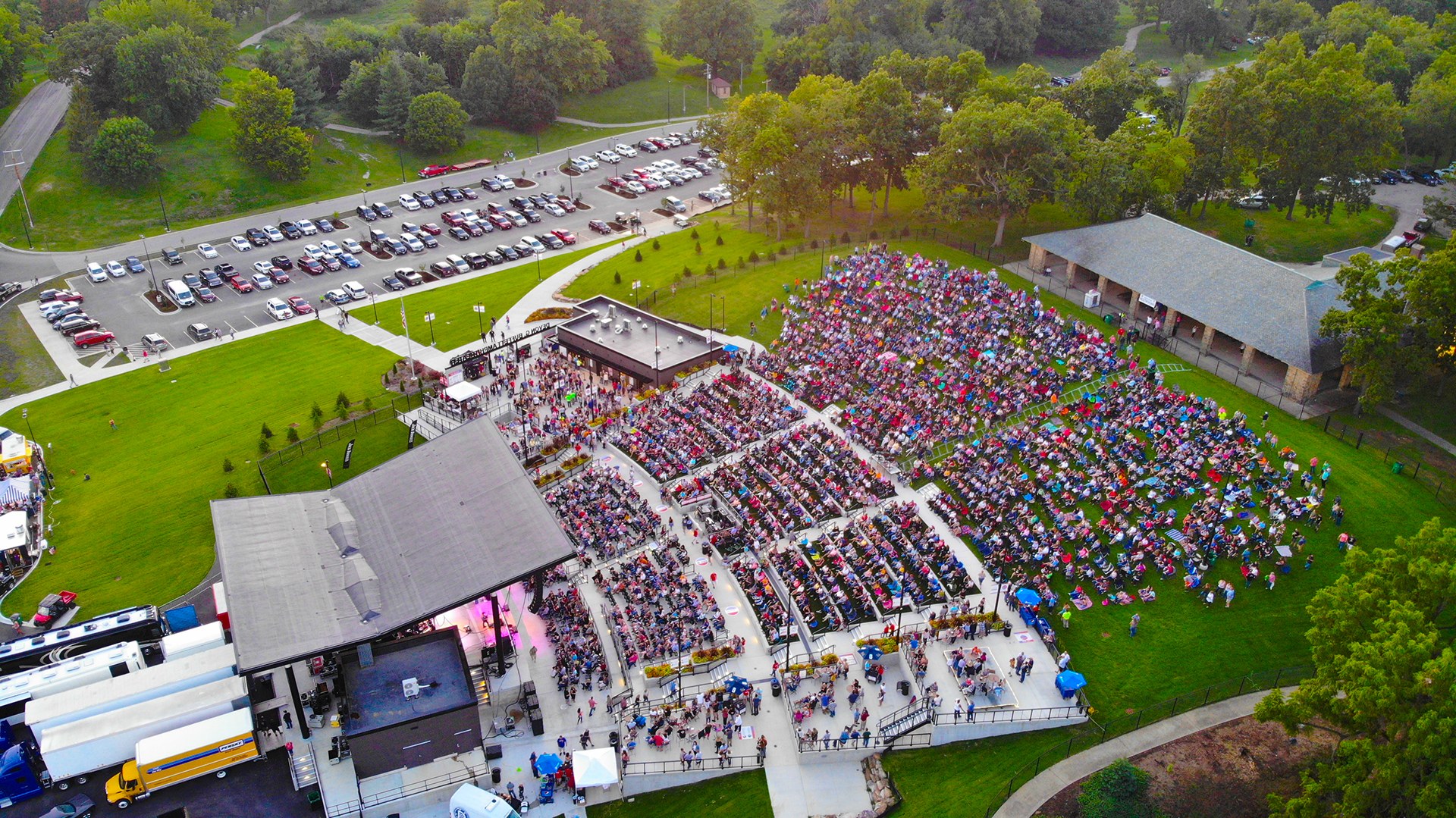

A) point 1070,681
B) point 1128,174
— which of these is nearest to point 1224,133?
point 1128,174

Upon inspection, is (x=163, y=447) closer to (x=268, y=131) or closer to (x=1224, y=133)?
(x=268, y=131)

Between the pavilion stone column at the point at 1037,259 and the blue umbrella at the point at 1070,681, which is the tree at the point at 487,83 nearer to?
the pavilion stone column at the point at 1037,259

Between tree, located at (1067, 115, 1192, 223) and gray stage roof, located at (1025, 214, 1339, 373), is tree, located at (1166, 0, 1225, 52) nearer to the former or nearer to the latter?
tree, located at (1067, 115, 1192, 223)

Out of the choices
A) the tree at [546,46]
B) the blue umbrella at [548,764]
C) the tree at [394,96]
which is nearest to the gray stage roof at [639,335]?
the blue umbrella at [548,764]

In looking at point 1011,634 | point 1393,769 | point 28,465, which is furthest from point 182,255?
point 1393,769

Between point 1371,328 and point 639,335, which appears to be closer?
point 1371,328

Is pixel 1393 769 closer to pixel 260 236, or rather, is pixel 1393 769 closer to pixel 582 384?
pixel 582 384
